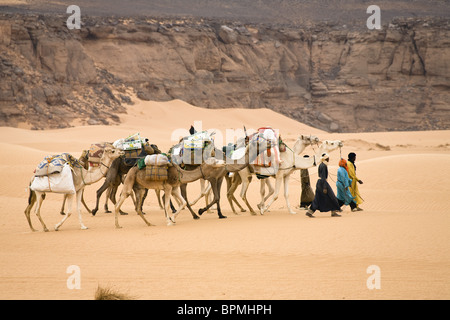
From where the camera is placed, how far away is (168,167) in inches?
549

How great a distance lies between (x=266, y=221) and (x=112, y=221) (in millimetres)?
3819

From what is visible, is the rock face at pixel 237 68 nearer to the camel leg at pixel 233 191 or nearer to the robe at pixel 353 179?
the camel leg at pixel 233 191

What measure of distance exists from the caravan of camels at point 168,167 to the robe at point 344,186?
64 centimetres

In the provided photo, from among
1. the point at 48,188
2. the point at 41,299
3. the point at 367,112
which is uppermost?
the point at 367,112

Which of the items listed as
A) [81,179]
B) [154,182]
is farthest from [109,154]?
[154,182]

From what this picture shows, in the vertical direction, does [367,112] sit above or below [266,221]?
above

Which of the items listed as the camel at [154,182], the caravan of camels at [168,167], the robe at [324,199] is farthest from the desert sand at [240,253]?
the caravan of camels at [168,167]

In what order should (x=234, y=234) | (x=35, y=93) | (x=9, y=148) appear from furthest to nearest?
(x=35, y=93), (x=9, y=148), (x=234, y=234)

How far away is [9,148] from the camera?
28.2m

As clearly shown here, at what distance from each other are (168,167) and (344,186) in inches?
163

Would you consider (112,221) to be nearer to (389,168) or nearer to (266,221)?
(266,221)

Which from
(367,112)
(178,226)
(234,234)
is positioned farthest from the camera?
(367,112)
